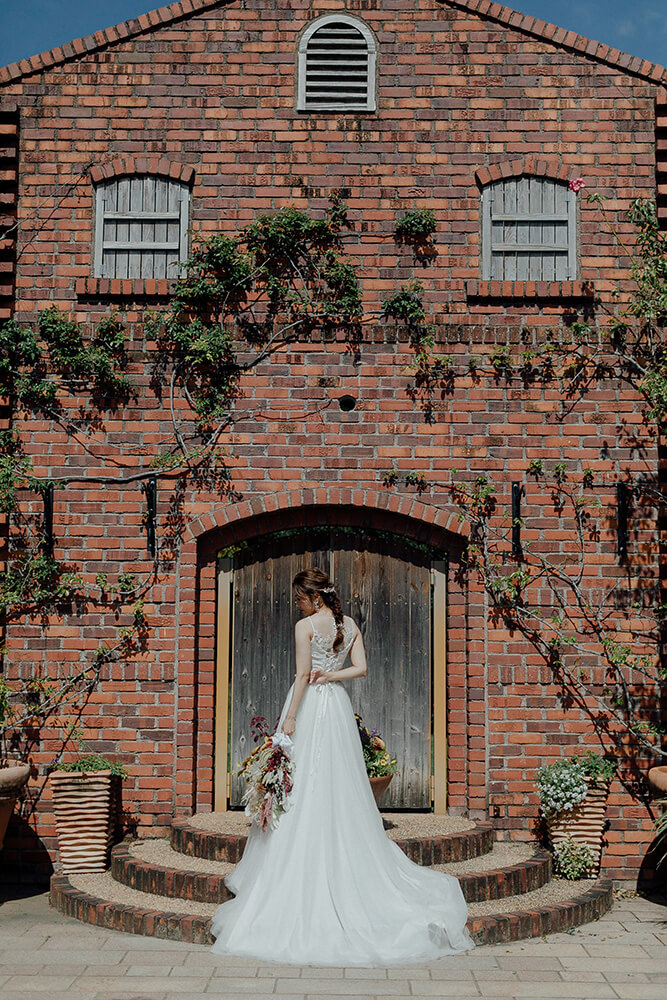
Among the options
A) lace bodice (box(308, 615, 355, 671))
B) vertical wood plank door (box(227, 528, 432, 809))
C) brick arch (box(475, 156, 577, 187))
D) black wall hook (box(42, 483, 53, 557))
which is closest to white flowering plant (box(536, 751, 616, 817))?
vertical wood plank door (box(227, 528, 432, 809))

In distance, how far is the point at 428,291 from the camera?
796cm

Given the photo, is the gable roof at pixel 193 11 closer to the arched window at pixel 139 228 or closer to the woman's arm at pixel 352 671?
the arched window at pixel 139 228

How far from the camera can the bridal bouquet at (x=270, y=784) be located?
239 inches

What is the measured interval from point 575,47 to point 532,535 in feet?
12.5

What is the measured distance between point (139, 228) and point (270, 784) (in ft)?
14.4

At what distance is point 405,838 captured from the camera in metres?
6.78

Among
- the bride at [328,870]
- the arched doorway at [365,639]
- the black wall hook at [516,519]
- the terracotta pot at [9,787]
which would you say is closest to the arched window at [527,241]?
the black wall hook at [516,519]

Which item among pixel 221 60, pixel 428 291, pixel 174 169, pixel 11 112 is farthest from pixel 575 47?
pixel 11 112

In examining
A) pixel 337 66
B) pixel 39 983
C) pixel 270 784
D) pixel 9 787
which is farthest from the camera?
pixel 337 66

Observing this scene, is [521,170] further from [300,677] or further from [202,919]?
[202,919]

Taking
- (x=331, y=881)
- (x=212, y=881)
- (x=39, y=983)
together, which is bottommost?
(x=39, y=983)

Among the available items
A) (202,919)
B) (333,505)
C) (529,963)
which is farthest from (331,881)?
(333,505)

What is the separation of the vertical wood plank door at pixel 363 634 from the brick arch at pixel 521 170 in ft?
9.41

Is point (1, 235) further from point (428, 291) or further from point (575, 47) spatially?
point (575, 47)
